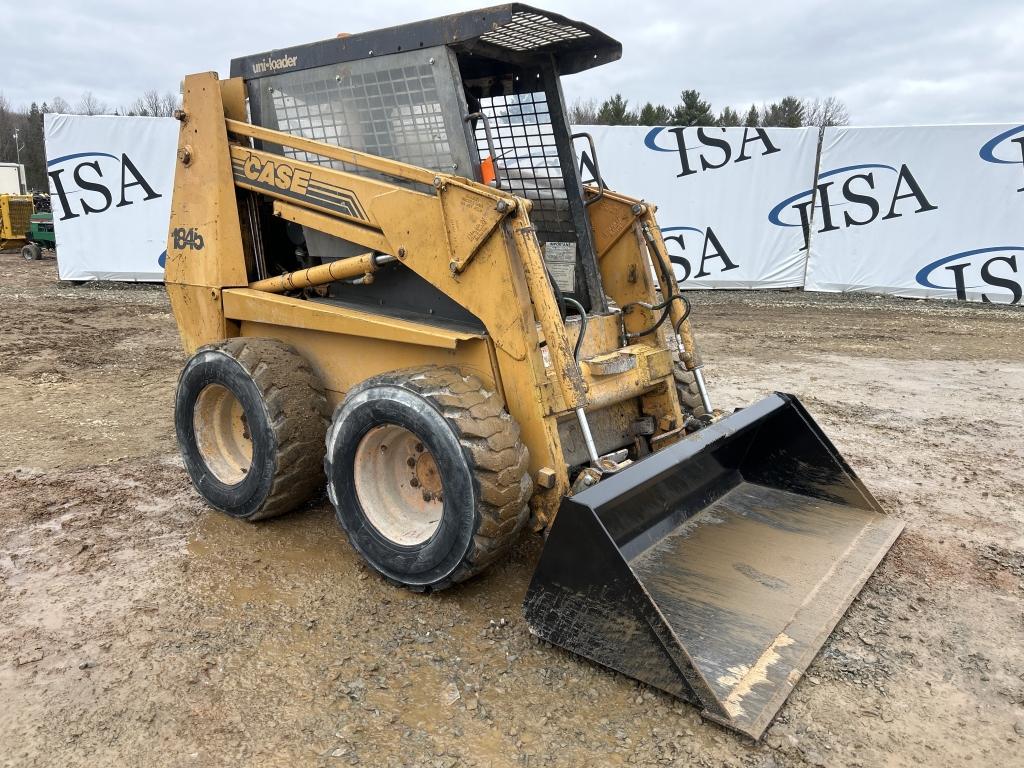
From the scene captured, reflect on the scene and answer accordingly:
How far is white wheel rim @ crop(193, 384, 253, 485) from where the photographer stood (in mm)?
4113

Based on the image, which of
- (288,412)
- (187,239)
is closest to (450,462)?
(288,412)

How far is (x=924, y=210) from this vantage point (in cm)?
1217

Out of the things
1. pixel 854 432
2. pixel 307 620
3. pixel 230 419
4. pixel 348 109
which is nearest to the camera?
pixel 307 620

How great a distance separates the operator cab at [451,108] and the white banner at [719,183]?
28.7ft

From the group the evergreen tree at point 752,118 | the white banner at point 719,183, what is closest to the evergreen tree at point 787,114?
the evergreen tree at point 752,118

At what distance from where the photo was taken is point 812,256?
1305cm

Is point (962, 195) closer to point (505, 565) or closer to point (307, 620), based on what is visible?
point (505, 565)

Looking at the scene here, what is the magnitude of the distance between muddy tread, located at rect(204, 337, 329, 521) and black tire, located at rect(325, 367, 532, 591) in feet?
1.53

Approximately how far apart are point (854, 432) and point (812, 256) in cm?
819

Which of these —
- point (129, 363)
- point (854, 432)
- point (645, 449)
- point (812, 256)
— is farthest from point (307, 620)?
point (812, 256)

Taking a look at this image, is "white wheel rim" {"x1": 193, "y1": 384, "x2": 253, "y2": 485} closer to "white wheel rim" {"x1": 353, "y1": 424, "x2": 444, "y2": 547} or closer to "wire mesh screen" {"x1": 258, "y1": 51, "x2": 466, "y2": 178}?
"white wheel rim" {"x1": 353, "y1": 424, "x2": 444, "y2": 547}

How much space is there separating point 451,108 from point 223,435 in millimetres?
2158

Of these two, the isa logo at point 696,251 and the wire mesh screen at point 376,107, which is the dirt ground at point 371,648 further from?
the isa logo at point 696,251

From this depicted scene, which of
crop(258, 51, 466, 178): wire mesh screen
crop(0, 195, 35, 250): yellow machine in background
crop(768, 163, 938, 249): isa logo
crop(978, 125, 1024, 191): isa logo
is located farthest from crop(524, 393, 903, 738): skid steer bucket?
crop(0, 195, 35, 250): yellow machine in background
